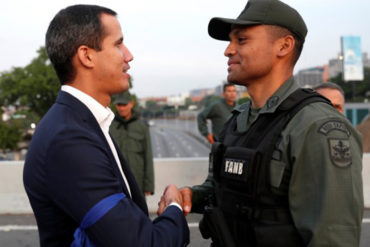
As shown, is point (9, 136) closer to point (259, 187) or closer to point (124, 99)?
point (124, 99)

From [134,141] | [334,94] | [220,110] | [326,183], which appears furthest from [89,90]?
[220,110]

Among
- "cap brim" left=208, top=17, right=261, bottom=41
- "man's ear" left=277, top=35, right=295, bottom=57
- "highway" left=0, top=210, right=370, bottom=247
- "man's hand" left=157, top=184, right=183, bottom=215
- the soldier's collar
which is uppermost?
"cap brim" left=208, top=17, right=261, bottom=41

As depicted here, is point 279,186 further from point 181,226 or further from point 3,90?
point 3,90

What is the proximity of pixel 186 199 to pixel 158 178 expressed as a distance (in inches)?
172

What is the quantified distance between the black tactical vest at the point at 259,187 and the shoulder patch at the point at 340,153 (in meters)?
0.21

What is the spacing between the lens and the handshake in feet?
6.33

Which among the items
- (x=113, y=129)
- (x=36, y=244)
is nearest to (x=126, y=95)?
(x=113, y=129)

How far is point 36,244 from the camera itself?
4.81 meters

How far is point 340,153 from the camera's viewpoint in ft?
5.27

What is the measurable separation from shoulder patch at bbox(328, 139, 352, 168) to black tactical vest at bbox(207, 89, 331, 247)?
21cm

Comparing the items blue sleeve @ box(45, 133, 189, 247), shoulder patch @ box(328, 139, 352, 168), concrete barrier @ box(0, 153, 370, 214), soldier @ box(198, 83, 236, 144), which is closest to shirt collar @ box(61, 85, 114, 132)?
blue sleeve @ box(45, 133, 189, 247)

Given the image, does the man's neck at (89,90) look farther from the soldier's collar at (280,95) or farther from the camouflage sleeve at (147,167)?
the camouflage sleeve at (147,167)

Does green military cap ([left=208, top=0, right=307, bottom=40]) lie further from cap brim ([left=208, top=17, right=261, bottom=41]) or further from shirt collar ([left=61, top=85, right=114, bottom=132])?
shirt collar ([left=61, top=85, right=114, bottom=132])

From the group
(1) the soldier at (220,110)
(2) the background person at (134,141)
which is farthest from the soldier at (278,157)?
(1) the soldier at (220,110)
